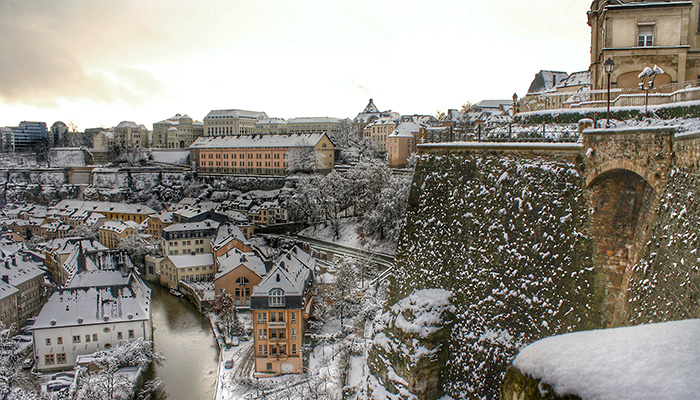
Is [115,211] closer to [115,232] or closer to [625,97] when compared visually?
[115,232]

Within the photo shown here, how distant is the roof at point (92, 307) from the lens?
21500 mm

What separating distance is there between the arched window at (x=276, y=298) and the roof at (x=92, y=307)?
6.43 meters


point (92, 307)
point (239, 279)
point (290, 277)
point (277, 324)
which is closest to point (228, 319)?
point (290, 277)

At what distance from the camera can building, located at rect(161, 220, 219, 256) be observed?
117 ft

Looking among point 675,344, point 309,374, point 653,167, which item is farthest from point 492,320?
point 309,374

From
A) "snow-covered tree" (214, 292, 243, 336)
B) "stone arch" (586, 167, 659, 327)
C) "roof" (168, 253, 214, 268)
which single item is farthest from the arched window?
"stone arch" (586, 167, 659, 327)

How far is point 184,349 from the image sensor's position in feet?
72.9

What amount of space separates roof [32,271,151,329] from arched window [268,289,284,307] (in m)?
6.43

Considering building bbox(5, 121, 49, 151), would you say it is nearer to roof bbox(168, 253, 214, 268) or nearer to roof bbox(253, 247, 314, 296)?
roof bbox(168, 253, 214, 268)

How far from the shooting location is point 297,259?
26531mm

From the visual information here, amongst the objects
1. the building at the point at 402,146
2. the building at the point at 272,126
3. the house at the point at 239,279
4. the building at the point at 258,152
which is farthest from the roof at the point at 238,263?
the building at the point at 272,126

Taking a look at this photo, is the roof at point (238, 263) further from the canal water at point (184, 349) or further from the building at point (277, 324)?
the building at point (277, 324)

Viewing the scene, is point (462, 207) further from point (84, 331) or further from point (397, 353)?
point (84, 331)

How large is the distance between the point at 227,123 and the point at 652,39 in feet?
257
